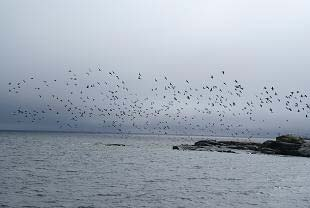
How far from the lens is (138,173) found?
64.3 metres

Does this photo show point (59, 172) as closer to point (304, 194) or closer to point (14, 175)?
point (14, 175)

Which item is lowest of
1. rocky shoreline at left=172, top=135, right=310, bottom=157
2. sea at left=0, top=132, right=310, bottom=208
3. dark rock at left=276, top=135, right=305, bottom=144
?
sea at left=0, top=132, right=310, bottom=208

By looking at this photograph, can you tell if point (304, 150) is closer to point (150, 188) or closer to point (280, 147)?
point (280, 147)

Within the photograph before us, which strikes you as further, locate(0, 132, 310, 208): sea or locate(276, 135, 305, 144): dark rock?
locate(276, 135, 305, 144): dark rock

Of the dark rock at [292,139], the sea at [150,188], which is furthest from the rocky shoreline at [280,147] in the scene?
the sea at [150,188]

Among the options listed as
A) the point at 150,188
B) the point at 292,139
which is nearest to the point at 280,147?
the point at 292,139

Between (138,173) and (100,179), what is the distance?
10.5m

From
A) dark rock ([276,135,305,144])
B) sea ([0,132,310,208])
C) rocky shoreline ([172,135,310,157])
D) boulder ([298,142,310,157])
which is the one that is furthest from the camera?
dark rock ([276,135,305,144])

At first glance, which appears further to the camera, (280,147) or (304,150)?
(280,147)

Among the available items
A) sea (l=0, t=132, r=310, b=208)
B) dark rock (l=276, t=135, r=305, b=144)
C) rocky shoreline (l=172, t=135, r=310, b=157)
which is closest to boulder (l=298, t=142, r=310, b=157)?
rocky shoreline (l=172, t=135, r=310, b=157)

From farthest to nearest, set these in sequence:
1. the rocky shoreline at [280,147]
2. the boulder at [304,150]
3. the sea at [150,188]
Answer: the rocky shoreline at [280,147] < the boulder at [304,150] < the sea at [150,188]

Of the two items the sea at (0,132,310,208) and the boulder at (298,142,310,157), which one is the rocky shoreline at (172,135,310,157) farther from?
the sea at (0,132,310,208)

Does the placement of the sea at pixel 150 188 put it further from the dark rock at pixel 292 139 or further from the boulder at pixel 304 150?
the dark rock at pixel 292 139

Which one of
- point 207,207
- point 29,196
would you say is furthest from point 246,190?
point 29,196
